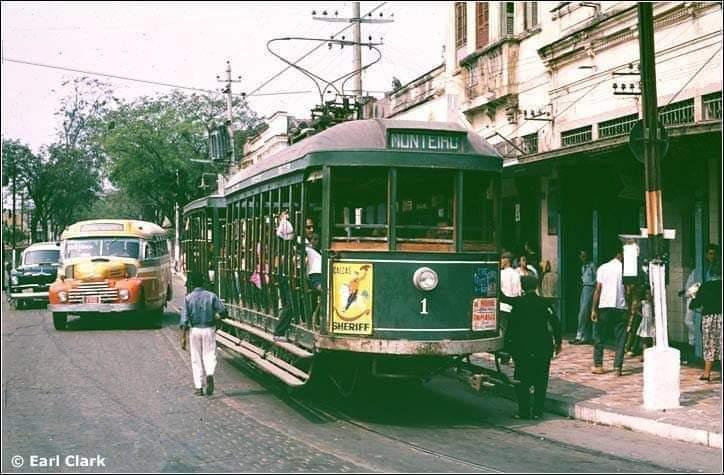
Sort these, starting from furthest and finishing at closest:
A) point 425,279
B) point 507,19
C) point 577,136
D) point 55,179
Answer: point 55,179
point 507,19
point 577,136
point 425,279

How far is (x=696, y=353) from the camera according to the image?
13922mm

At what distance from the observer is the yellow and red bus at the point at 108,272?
19672 millimetres

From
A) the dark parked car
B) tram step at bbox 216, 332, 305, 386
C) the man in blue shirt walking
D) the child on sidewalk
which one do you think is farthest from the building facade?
the dark parked car

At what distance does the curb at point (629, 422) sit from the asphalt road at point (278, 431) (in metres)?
0.13

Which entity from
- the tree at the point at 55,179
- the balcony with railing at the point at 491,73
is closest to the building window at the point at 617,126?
the balcony with railing at the point at 491,73

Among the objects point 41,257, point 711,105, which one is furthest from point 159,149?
point 711,105

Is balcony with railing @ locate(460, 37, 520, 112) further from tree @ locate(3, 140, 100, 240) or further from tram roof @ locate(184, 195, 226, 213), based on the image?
tree @ locate(3, 140, 100, 240)

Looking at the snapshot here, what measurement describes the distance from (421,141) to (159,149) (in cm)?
3221

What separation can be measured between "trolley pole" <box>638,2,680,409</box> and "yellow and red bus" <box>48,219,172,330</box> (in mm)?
12494

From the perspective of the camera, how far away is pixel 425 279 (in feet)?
30.3

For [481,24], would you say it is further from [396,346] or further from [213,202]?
[396,346]

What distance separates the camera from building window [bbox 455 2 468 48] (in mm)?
23275

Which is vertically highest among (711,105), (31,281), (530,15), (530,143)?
(530,15)

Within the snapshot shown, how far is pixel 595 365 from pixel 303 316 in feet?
16.7
